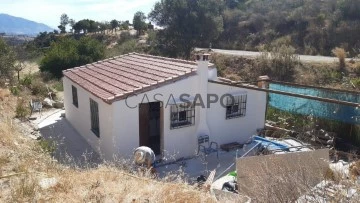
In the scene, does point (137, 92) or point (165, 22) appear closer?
point (137, 92)

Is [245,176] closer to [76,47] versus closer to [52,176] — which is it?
[52,176]

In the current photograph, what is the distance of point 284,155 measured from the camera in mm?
8383

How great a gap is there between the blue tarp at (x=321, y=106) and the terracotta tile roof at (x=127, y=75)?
507 centimetres

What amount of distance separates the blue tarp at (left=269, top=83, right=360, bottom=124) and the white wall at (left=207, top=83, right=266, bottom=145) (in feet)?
6.02

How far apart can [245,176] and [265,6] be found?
1762 inches

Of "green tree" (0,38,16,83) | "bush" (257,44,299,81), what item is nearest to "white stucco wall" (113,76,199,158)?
"green tree" (0,38,16,83)

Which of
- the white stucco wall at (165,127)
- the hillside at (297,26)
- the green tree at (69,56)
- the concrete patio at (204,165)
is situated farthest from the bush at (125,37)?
the concrete patio at (204,165)

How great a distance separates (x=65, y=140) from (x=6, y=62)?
12602 millimetres

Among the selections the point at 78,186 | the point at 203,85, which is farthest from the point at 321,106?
the point at 78,186

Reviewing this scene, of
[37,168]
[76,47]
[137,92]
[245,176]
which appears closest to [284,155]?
[245,176]

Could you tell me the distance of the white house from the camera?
36.7ft

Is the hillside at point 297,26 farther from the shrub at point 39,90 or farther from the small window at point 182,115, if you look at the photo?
the small window at point 182,115

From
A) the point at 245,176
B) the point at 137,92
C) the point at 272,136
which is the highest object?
the point at 137,92

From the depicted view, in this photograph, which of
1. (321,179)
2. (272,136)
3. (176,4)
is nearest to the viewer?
(321,179)
